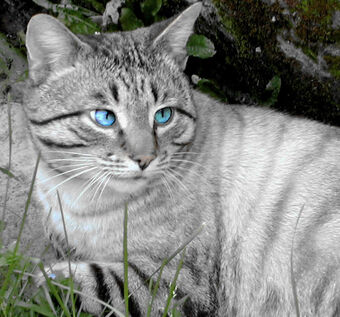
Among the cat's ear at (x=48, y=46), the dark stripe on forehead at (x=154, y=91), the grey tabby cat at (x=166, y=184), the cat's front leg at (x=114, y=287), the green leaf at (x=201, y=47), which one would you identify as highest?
the cat's ear at (x=48, y=46)

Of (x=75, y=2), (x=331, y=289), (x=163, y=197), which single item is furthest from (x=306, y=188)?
(x=75, y=2)

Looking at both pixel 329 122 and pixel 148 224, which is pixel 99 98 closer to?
pixel 148 224

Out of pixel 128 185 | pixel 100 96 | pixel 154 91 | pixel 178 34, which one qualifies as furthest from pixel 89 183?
pixel 178 34

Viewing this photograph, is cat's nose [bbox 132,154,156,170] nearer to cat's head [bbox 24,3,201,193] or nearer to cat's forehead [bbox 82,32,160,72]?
cat's head [bbox 24,3,201,193]

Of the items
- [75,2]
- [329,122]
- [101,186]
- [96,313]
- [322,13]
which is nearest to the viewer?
[96,313]

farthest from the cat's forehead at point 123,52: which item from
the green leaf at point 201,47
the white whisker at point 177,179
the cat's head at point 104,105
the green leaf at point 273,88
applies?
the green leaf at point 273,88

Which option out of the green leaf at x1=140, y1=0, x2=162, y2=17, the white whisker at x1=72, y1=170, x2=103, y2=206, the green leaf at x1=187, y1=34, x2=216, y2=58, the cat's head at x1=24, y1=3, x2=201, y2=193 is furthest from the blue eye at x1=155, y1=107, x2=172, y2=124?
the green leaf at x1=140, y1=0, x2=162, y2=17

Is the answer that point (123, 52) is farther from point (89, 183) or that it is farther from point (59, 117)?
point (89, 183)

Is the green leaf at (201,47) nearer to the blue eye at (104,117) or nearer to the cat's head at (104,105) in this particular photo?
the cat's head at (104,105)
